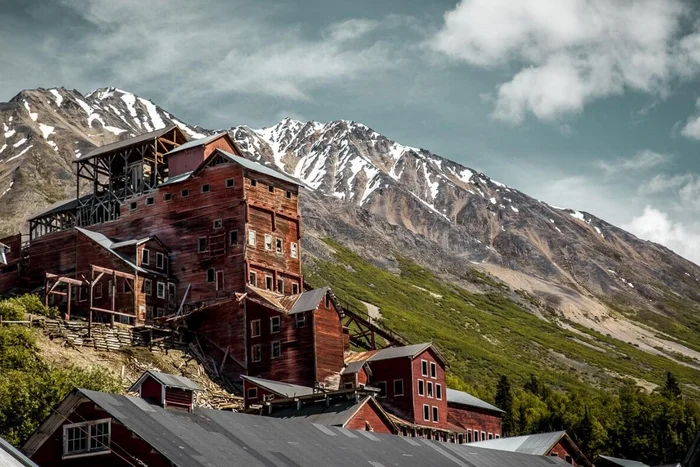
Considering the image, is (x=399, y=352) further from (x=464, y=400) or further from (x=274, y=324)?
(x=464, y=400)

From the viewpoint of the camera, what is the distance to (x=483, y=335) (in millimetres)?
195375

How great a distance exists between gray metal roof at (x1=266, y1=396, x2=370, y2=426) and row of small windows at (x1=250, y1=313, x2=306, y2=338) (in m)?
13.9

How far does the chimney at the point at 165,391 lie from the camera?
1569 inches

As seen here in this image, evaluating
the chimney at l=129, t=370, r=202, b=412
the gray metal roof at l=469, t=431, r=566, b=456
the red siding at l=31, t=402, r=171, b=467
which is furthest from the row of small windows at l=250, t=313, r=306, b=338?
the red siding at l=31, t=402, r=171, b=467

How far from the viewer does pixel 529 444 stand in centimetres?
7331

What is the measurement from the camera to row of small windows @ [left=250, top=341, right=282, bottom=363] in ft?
248

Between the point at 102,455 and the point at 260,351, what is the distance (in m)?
40.1

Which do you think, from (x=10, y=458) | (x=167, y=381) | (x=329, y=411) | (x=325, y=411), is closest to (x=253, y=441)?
(x=167, y=381)

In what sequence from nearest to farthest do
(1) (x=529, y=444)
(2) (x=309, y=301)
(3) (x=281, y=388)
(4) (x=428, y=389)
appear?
(3) (x=281, y=388) < (1) (x=529, y=444) < (2) (x=309, y=301) < (4) (x=428, y=389)

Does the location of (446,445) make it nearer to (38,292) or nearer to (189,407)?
(189,407)

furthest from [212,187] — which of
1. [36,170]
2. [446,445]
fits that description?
[36,170]

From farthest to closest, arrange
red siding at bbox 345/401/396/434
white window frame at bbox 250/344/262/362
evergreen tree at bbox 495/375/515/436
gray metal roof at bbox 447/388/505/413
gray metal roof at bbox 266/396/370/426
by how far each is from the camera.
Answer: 1. evergreen tree at bbox 495/375/515/436
2. gray metal roof at bbox 447/388/505/413
3. white window frame at bbox 250/344/262/362
4. red siding at bbox 345/401/396/434
5. gray metal roof at bbox 266/396/370/426

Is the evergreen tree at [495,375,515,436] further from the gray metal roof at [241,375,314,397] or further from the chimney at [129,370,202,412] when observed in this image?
the chimney at [129,370,202,412]

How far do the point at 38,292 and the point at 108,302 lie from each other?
7691mm
